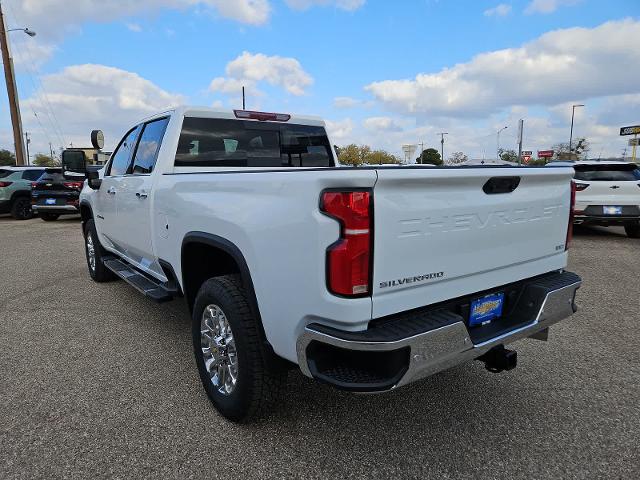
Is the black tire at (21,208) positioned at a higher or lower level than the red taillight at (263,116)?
lower

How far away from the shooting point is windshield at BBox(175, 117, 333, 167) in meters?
3.93

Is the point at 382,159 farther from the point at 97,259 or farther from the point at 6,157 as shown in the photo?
the point at 6,157

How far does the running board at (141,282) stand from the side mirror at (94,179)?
858 millimetres

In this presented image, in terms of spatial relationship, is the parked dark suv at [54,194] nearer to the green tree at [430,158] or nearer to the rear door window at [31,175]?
the rear door window at [31,175]

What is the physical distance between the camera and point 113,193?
4.78m

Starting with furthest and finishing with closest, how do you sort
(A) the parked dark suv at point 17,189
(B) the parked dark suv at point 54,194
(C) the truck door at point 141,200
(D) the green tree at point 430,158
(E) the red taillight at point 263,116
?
(D) the green tree at point 430,158
(A) the parked dark suv at point 17,189
(B) the parked dark suv at point 54,194
(E) the red taillight at point 263,116
(C) the truck door at point 141,200

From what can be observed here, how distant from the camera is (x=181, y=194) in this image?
3213mm

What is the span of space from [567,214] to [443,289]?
1253 millimetres

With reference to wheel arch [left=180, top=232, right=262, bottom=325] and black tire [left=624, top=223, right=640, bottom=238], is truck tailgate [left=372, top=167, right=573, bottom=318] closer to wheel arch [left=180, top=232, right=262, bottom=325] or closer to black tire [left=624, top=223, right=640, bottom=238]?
wheel arch [left=180, top=232, right=262, bottom=325]

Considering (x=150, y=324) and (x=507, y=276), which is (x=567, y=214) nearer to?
(x=507, y=276)

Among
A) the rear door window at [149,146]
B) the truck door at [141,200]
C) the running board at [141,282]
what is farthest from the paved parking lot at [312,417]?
the rear door window at [149,146]

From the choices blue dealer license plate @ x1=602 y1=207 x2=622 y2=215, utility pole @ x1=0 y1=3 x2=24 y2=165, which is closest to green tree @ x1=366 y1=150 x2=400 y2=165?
blue dealer license plate @ x1=602 y1=207 x2=622 y2=215

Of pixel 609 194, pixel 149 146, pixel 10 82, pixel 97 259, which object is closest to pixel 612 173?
pixel 609 194

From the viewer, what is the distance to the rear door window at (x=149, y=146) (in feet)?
13.2
